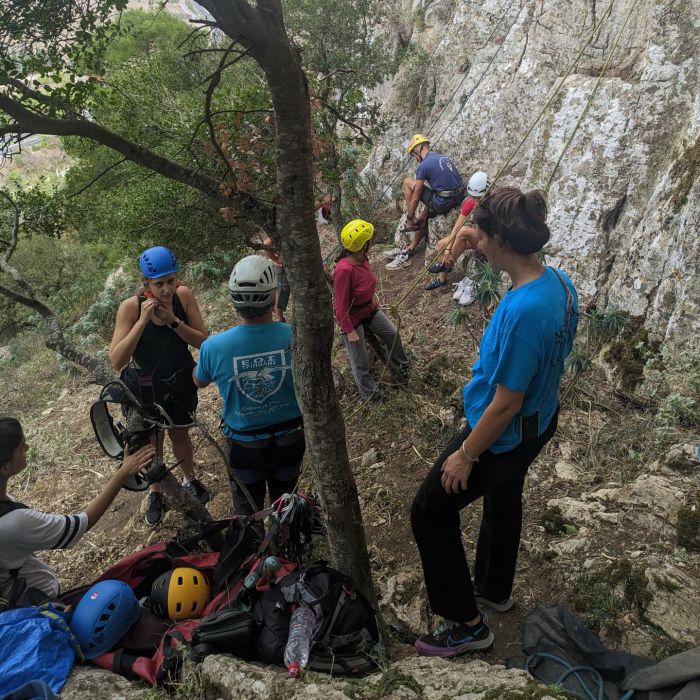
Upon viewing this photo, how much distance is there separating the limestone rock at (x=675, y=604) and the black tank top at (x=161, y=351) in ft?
10.9

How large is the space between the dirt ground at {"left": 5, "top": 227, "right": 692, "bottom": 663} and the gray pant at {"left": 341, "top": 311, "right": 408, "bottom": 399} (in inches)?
9.1

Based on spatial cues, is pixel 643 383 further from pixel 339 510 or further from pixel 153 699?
pixel 153 699

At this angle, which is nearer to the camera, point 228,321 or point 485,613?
Answer: point 485,613

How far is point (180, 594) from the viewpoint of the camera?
2.82 meters

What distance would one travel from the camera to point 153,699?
2.21 m

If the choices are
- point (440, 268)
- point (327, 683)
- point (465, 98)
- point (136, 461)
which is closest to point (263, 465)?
point (136, 461)

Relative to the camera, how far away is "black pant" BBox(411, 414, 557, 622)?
2.49 metres

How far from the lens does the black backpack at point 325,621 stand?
90.3 inches

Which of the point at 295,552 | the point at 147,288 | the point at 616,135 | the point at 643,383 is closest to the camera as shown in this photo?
the point at 295,552

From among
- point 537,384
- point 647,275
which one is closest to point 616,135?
point 647,275

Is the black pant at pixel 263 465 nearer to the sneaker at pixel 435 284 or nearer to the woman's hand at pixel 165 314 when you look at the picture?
the woman's hand at pixel 165 314

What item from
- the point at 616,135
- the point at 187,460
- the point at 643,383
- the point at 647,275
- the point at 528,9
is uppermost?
the point at 528,9

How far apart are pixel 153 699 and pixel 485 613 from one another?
5.91 ft

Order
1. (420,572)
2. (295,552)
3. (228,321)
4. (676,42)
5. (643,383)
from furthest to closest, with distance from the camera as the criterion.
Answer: (228,321), (676,42), (643,383), (420,572), (295,552)
